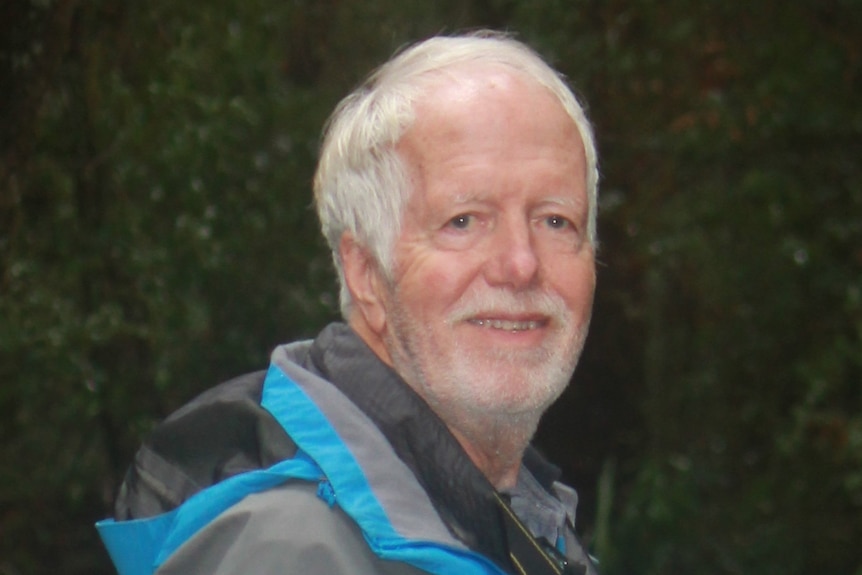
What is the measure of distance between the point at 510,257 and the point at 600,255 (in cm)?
239

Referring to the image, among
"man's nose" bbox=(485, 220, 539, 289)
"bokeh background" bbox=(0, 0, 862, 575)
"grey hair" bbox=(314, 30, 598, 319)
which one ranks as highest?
"grey hair" bbox=(314, 30, 598, 319)

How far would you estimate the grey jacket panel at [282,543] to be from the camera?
1.59 meters

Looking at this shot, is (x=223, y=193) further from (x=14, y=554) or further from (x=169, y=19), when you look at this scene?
(x=14, y=554)

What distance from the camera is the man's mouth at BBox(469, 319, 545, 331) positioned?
2.00m

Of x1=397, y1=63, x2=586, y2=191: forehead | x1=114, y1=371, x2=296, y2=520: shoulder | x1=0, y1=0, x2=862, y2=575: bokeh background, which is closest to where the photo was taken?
x1=114, y1=371, x2=296, y2=520: shoulder

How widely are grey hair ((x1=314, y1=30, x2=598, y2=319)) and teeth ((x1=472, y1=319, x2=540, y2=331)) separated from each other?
15 centimetres

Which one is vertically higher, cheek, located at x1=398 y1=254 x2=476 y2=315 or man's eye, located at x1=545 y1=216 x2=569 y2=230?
man's eye, located at x1=545 y1=216 x2=569 y2=230

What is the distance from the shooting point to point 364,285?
207 centimetres

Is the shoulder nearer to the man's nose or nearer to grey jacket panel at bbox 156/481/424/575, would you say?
grey jacket panel at bbox 156/481/424/575

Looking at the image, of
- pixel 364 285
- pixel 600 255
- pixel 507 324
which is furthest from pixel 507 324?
pixel 600 255

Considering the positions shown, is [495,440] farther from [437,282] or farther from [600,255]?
[600,255]

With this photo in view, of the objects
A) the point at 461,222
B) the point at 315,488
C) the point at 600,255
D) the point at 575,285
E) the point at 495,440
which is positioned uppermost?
the point at 461,222

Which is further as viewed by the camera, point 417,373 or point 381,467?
point 417,373

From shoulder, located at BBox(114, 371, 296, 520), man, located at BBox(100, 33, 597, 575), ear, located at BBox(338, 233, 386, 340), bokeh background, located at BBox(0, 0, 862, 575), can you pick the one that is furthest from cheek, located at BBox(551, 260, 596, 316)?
bokeh background, located at BBox(0, 0, 862, 575)
